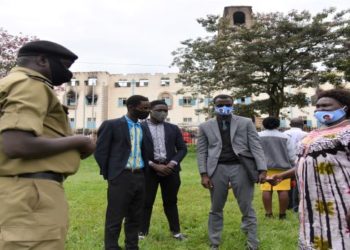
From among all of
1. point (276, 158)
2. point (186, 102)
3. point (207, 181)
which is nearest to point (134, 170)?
point (207, 181)

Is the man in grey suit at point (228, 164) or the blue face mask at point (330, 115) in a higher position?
the blue face mask at point (330, 115)

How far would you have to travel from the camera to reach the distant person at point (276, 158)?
25.7ft

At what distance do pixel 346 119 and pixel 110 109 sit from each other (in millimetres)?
51169

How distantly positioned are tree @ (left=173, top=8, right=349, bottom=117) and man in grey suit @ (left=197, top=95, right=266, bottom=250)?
1746cm

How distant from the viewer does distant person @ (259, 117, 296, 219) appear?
7824mm

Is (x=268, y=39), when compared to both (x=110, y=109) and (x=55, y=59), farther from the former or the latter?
(x=110, y=109)

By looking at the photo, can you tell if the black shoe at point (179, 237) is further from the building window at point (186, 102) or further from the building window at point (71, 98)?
the building window at point (71, 98)

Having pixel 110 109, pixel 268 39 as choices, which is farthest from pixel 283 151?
pixel 110 109

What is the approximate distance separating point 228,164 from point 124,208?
1.34m

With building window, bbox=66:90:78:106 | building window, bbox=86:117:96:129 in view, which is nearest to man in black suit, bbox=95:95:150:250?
building window, bbox=86:117:96:129

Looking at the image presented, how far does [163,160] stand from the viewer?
6457 millimetres

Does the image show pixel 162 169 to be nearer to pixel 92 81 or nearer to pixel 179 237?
pixel 179 237

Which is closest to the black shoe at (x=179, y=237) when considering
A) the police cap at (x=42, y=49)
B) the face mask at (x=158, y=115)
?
the face mask at (x=158, y=115)

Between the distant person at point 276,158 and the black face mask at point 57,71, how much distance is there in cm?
559
